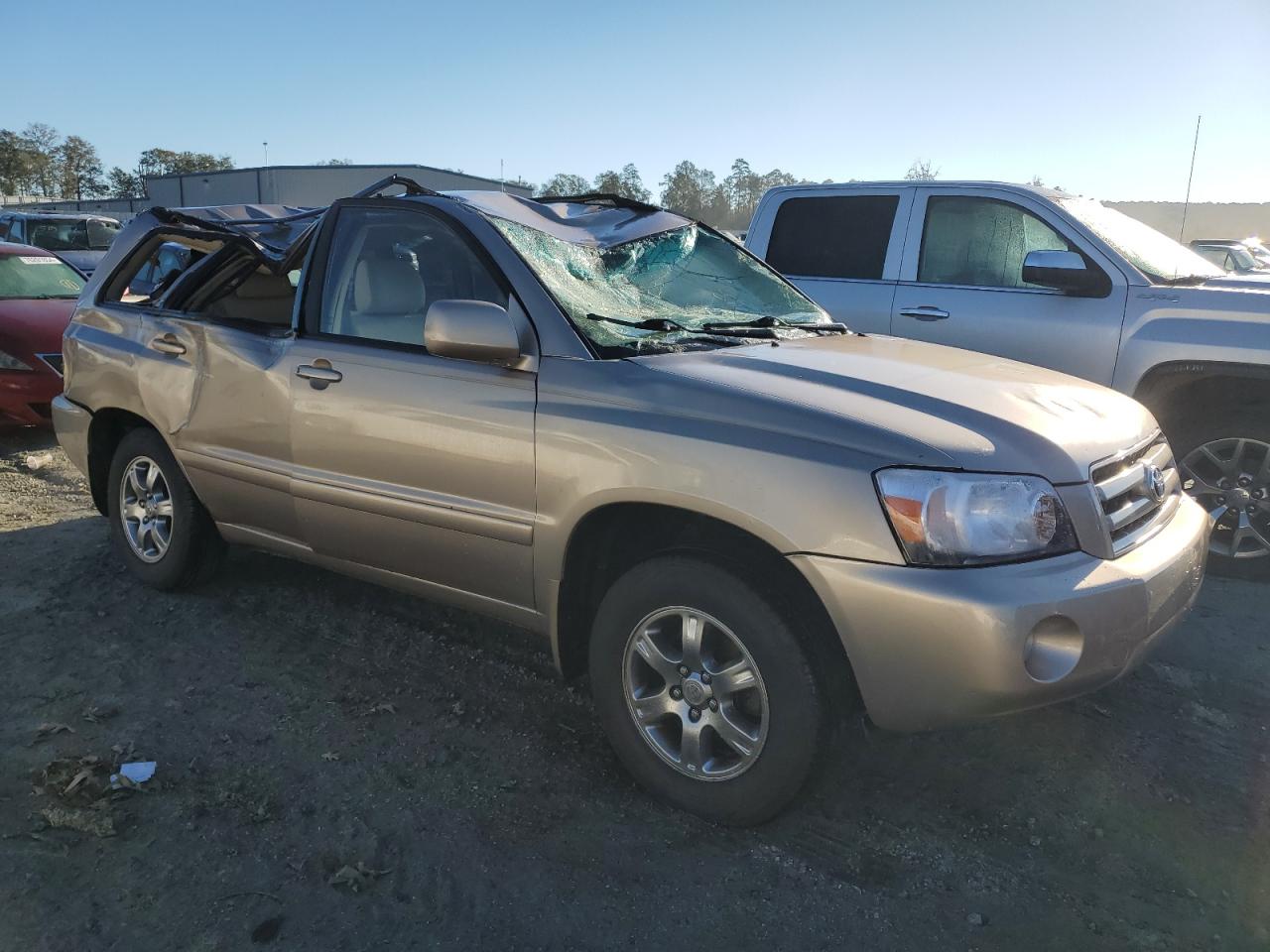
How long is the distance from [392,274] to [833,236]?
11.4 ft

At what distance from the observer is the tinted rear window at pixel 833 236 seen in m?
6.05

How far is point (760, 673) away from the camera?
260 centimetres

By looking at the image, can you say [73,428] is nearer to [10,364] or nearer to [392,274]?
[392,274]

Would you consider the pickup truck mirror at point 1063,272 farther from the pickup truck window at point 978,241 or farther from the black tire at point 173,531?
the black tire at point 173,531

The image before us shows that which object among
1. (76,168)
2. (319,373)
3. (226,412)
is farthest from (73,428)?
(76,168)

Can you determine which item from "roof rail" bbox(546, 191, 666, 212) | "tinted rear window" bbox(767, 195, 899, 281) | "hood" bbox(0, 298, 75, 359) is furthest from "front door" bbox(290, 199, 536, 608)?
"hood" bbox(0, 298, 75, 359)

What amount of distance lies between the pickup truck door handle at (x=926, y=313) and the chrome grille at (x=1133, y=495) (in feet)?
8.39

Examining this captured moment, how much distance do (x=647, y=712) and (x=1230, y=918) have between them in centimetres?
160

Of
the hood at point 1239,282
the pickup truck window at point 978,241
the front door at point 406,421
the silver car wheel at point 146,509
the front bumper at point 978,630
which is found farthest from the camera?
the pickup truck window at point 978,241

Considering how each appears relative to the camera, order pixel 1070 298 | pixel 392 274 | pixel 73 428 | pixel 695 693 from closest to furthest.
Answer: pixel 695 693
pixel 392 274
pixel 73 428
pixel 1070 298

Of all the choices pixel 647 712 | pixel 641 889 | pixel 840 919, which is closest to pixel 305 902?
pixel 641 889

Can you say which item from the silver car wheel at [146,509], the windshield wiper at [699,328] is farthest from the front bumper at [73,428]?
the windshield wiper at [699,328]

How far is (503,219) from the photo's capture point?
11.4ft

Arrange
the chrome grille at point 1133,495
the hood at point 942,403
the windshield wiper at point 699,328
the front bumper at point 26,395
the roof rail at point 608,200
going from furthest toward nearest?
the front bumper at point 26,395 < the roof rail at point 608,200 < the windshield wiper at point 699,328 < the chrome grille at point 1133,495 < the hood at point 942,403
